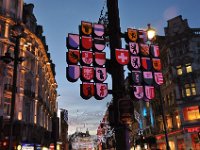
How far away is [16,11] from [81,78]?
35269 mm

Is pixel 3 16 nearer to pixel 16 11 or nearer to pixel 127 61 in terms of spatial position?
pixel 16 11

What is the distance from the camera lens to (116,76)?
777 centimetres

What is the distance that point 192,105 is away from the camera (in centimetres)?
3978

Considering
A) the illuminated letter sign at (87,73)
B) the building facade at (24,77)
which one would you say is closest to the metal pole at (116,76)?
the illuminated letter sign at (87,73)

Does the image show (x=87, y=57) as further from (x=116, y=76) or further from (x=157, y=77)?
(x=157, y=77)

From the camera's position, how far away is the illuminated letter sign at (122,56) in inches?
317

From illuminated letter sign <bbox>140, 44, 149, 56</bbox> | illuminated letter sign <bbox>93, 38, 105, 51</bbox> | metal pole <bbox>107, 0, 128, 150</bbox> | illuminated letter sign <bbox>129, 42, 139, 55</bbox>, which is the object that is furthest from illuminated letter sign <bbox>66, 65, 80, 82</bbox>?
illuminated letter sign <bbox>140, 44, 149, 56</bbox>

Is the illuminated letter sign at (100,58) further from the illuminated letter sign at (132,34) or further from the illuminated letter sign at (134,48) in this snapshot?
the illuminated letter sign at (132,34)

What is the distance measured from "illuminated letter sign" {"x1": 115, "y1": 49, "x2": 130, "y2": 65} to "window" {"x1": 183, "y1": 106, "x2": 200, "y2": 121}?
33710mm

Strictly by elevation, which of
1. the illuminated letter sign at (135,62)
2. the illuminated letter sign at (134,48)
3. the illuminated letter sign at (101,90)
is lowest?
the illuminated letter sign at (101,90)

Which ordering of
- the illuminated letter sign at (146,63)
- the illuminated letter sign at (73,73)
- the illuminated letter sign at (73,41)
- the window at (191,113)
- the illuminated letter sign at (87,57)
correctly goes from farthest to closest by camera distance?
1. the window at (191,113)
2. the illuminated letter sign at (146,63)
3. the illuminated letter sign at (73,41)
4. the illuminated letter sign at (87,57)
5. the illuminated letter sign at (73,73)

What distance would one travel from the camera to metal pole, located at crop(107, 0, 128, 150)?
7.02 meters

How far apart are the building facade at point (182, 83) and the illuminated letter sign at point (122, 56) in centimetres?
3262

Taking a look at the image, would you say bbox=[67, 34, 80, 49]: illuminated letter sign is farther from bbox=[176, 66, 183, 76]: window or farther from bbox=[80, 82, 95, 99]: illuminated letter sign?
bbox=[176, 66, 183, 76]: window
